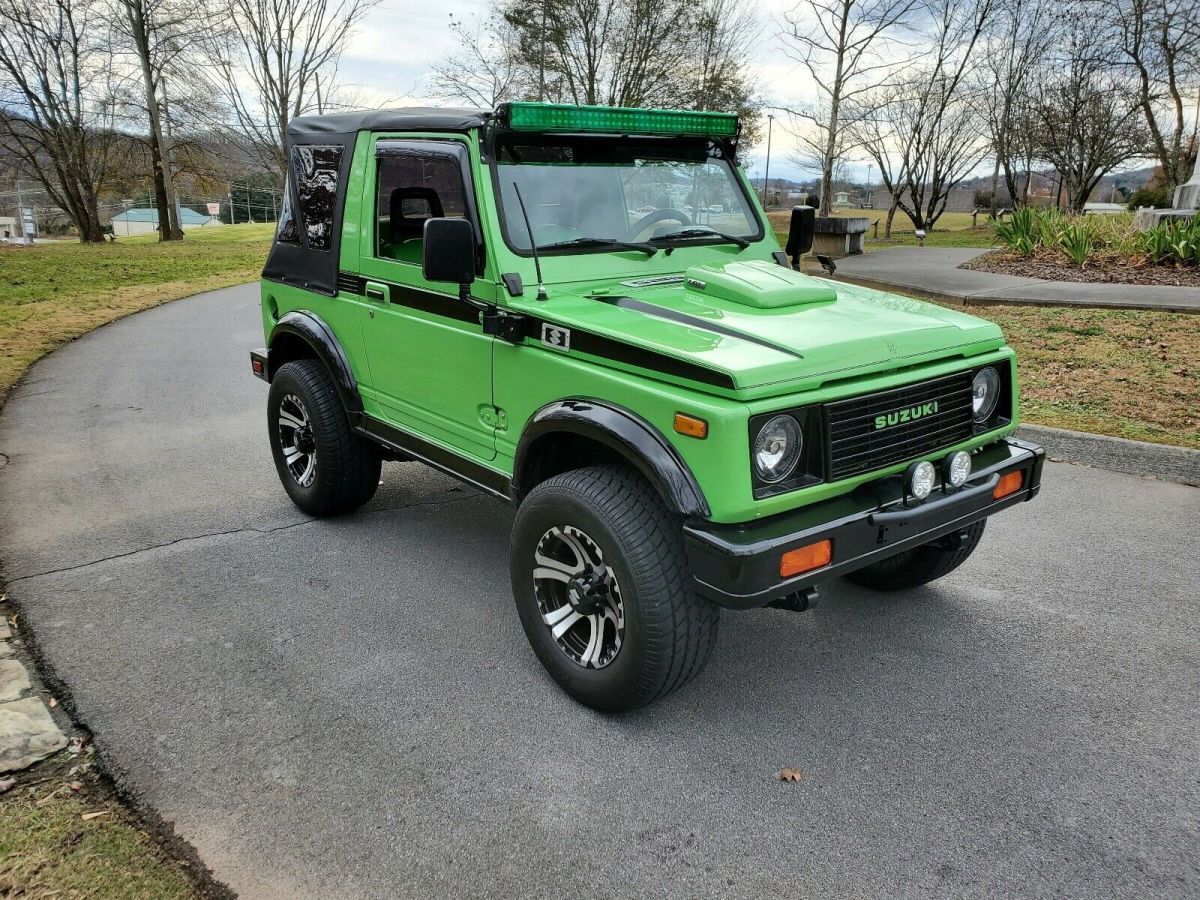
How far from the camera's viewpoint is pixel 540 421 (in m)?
3.25

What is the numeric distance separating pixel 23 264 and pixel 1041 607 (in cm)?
2113

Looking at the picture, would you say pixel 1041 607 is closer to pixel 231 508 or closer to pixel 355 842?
pixel 355 842

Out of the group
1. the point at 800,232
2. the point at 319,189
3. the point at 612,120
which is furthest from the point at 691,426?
Answer: the point at 319,189

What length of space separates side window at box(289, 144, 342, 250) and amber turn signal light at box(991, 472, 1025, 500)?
3.33 meters

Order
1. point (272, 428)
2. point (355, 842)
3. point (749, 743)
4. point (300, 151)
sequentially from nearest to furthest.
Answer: point (355, 842) → point (749, 743) → point (300, 151) → point (272, 428)

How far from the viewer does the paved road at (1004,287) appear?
10156 millimetres

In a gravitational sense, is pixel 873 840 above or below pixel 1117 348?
below

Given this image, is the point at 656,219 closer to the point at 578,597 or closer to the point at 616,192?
the point at 616,192

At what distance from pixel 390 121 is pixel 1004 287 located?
9.87 metres

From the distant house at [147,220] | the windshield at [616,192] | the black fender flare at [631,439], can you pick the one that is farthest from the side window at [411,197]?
the distant house at [147,220]

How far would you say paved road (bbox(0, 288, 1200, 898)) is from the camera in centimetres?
256

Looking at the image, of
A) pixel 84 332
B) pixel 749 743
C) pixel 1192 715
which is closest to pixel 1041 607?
pixel 1192 715

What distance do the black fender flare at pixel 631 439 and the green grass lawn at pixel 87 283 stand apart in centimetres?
711

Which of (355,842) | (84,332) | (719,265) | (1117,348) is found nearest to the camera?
(355,842)
